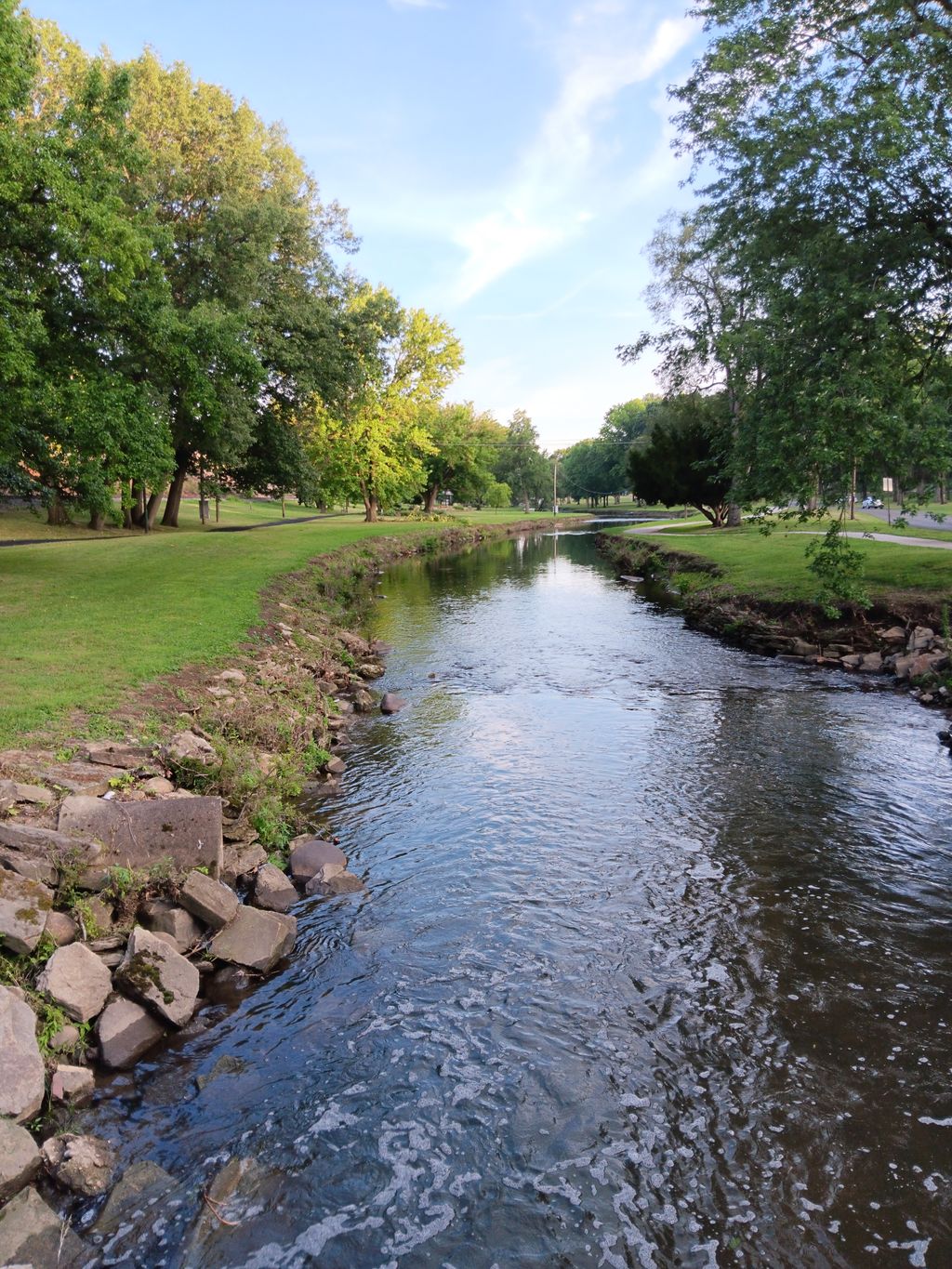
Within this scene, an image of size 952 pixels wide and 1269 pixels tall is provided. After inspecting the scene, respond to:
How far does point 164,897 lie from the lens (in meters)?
6.74

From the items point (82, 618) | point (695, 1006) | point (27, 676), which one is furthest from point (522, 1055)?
point (82, 618)

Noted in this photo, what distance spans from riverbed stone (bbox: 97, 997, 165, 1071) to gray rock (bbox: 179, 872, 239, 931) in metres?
1.07

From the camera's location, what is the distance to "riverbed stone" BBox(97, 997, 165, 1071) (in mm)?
5219

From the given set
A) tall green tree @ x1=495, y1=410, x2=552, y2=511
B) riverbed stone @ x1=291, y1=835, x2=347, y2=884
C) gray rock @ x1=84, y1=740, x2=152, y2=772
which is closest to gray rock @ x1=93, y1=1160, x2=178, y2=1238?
riverbed stone @ x1=291, y1=835, x2=347, y2=884

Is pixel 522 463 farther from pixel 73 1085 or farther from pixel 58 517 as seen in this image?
pixel 73 1085

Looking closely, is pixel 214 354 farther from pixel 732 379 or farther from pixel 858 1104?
pixel 858 1104

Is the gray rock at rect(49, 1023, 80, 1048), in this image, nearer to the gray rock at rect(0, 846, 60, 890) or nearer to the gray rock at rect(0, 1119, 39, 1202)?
the gray rock at rect(0, 1119, 39, 1202)

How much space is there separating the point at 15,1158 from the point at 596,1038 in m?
3.56

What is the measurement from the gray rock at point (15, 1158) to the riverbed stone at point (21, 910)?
1368 millimetres

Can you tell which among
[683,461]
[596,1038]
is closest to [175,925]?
[596,1038]

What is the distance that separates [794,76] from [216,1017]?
20226 mm

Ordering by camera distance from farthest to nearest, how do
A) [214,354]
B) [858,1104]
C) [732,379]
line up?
[214,354], [732,379], [858,1104]

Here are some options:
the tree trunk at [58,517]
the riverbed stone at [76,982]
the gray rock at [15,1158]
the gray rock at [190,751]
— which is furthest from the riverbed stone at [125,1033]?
the tree trunk at [58,517]

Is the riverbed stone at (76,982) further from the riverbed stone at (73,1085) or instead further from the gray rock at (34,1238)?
the gray rock at (34,1238)
